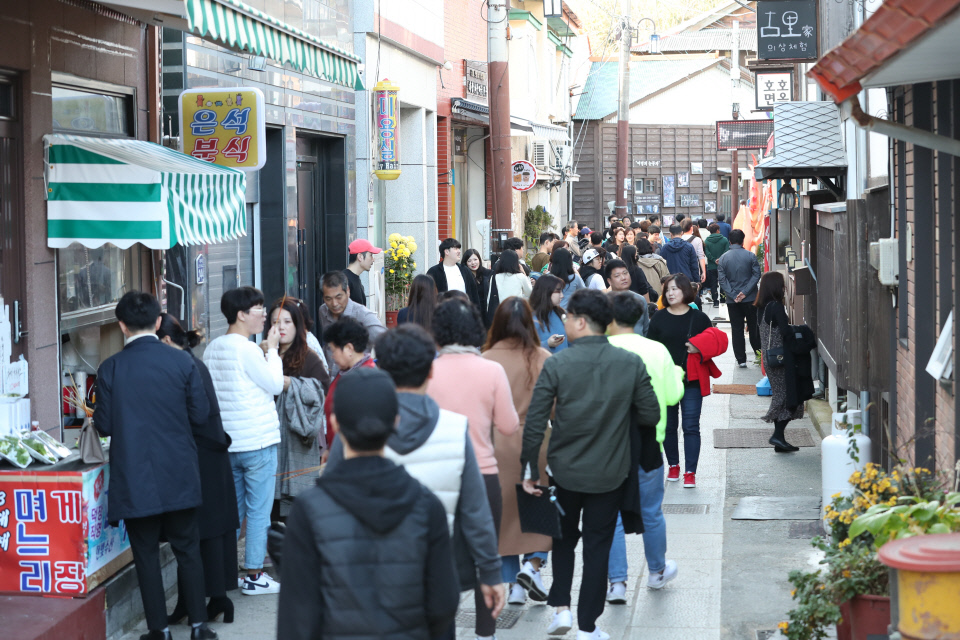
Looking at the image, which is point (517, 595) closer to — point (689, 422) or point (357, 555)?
point (689, 422)

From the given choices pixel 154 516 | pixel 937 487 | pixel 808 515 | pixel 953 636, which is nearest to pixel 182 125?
pixel 154 516

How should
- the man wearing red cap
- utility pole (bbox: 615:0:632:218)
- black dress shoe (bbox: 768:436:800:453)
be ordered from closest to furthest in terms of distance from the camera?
the man wearing red cap → black dress shoe (bbox: 768:436:800:453) → utility pole (bbox: 615:0:632:218)

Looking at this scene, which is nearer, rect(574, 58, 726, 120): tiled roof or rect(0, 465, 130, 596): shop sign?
rect(0, 465, 130, 596): shop sign

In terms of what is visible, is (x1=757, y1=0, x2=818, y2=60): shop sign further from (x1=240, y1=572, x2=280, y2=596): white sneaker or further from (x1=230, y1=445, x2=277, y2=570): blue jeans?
(x1=240, y1=572, x2=280, y2=596): white sneaker

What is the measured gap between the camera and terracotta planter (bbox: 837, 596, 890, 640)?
4.97 metres

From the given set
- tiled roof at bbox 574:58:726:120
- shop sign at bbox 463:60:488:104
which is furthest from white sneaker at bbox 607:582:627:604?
tiled roof at bbox 574:58:726:120

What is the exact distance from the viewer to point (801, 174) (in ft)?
35.8

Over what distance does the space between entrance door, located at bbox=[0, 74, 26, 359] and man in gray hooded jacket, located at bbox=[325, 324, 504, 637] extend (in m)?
3.60

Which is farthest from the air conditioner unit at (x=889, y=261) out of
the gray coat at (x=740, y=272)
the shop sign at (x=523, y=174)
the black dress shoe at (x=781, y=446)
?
the shop sign at (x=523, y=174)

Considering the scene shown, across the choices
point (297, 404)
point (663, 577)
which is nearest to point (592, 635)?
point (663, 577)

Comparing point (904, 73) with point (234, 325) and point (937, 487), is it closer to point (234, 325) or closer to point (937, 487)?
point (937, 487)

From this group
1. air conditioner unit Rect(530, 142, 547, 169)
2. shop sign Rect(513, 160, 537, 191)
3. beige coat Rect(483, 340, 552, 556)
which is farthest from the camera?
air conditioner unit Rect(530, 142, 547, 169)

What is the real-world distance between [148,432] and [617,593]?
2891 millimetres

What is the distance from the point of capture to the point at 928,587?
395 cm
